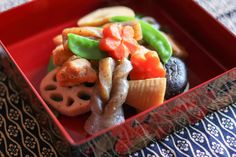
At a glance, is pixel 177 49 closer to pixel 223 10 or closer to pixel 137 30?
pixel 137 30

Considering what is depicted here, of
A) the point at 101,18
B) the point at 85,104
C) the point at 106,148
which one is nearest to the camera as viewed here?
the point at 106,148

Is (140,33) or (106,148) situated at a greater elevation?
(140,33)

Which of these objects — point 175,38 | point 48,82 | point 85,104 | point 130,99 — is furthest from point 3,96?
point 175,38

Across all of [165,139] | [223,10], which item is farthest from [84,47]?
[223,10]

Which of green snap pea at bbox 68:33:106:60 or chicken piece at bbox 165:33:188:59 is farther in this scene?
chicken piece at bbox 165:33:188:59

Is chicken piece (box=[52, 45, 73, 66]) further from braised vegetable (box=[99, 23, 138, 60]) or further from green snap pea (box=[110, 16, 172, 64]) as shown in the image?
green snap pea (box=[110, 16, 172, 64])

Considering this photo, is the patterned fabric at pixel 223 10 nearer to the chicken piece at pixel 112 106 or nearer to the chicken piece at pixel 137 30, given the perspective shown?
the chicken piece at pixel 137 30

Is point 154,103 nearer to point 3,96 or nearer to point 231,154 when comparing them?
point 231,154

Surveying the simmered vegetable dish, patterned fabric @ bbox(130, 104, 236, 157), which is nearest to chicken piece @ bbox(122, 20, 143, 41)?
the simmered vegetable dish
